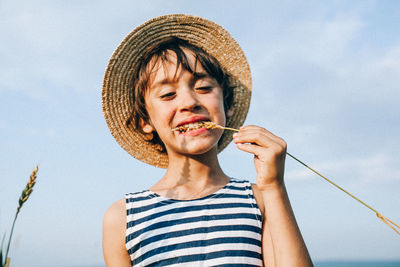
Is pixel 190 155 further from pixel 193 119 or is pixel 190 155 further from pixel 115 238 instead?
pixel 115 238

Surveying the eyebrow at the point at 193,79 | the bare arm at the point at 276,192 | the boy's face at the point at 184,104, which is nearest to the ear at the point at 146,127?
the boy's face at the point at 184,104

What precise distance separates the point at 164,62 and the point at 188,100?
0.52 metres

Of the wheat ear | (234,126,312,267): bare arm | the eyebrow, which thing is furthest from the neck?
the wheat ear

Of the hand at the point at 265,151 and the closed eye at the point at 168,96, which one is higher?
the closed eye at the point at 168,96

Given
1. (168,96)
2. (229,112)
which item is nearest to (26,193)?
(168,96)

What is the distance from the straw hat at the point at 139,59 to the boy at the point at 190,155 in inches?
0.4

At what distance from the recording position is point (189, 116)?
296cm

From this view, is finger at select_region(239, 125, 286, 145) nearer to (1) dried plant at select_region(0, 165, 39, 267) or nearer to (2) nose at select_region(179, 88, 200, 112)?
(2) nose at select_region(179, 88, 200, 112)

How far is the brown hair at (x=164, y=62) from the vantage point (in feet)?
10.8

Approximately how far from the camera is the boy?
2.42 m

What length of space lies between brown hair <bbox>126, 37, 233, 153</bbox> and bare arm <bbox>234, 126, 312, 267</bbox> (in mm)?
1051

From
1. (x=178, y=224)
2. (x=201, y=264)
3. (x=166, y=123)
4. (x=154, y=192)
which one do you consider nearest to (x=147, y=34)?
(x=166, y=123)

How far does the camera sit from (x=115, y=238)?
113 inches

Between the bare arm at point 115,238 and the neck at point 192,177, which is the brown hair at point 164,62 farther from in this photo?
the bare arm at point 115,238
